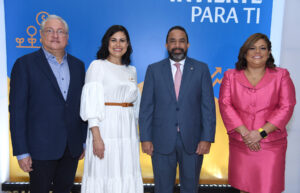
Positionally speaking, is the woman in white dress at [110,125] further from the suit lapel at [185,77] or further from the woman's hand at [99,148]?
the suit lapel at [185,77]

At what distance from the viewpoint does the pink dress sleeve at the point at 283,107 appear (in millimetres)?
1934

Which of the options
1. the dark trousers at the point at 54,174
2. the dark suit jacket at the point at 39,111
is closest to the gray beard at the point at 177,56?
the dark suit jacket at the point at 39,111

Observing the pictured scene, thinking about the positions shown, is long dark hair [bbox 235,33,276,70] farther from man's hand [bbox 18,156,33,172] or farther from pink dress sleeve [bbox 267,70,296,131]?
man's hand [bbox 18,156,33,172]

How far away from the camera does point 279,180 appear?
2.00 meters

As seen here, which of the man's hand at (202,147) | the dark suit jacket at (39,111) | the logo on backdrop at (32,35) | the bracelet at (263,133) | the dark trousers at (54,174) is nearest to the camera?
the dark suit jacket at (39,111)

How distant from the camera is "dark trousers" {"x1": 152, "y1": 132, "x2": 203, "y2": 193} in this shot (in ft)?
6.76

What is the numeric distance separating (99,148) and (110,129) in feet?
0.59

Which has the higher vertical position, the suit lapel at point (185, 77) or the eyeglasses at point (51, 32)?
the eyeglasses at point (51, 32)

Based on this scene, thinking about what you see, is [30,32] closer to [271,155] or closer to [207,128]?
[207,128]

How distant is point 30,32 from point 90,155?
199 centimetres

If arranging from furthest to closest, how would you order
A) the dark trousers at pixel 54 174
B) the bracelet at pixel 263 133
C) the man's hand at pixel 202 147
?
the man's hand at pixel 202 147, the bracelet at pixel 263 133, the dark trousers at pixel 54 174

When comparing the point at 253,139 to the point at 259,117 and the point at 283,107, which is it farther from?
the point at 283,107

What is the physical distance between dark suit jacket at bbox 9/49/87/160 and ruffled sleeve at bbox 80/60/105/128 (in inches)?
4.2

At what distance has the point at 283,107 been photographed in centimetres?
196
